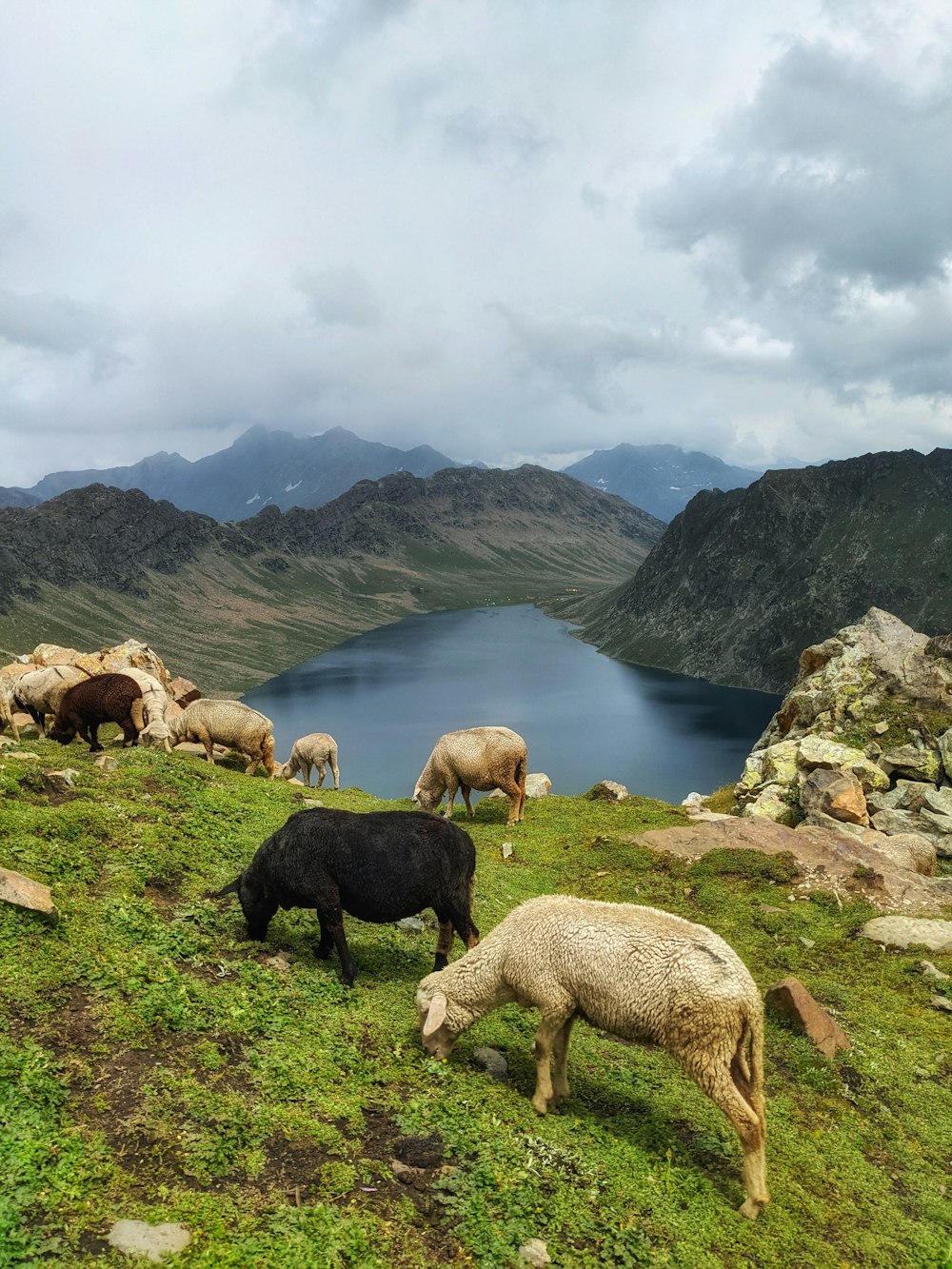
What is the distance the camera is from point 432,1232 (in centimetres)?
624

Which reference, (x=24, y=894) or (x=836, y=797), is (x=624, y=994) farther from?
(x=836, y=797)

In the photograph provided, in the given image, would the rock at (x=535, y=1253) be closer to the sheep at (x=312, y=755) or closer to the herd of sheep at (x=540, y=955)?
the herd of sheep at (x=540, y=955)

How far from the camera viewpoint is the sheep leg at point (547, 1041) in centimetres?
848

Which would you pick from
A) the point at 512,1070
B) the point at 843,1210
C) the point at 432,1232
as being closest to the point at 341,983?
the point at 512,1070

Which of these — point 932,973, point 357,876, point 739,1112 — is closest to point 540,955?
point 739,1112

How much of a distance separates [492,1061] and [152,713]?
18390 mm

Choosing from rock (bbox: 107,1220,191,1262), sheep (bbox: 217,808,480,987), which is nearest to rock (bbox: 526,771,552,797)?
sheep (bbox: 217,808,480,987)

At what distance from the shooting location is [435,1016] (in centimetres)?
895

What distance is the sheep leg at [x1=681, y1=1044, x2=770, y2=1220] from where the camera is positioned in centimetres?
739

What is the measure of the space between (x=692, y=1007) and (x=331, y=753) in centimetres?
2974

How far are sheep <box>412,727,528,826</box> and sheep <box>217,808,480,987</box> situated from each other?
1203cm

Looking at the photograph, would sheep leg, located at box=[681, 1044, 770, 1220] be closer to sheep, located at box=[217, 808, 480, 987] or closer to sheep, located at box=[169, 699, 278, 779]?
Answer: sheep, located at box=[217, 808, 480, 987]

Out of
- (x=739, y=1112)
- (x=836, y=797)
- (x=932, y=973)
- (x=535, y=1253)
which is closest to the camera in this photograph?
(x=535, y=1253)

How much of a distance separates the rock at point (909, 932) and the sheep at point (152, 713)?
19383 mm
